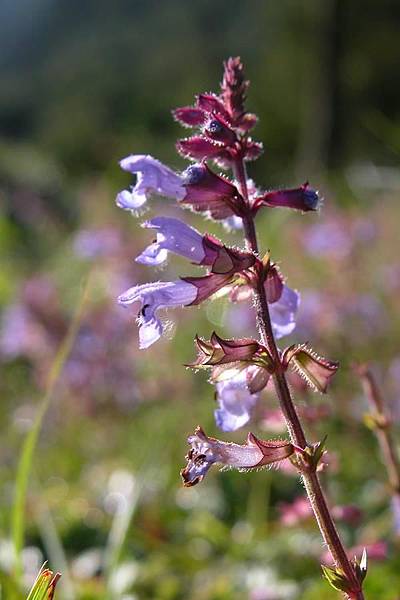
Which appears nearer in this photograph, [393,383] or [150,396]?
[393,383]

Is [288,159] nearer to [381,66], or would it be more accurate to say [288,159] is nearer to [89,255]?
[381,66]

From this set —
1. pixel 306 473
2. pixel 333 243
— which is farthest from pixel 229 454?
pixel 333 243

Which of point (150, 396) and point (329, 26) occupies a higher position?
point (329, 26)

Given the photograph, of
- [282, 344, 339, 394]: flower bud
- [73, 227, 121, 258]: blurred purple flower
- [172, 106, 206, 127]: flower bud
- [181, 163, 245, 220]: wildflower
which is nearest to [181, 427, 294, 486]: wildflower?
[282, 344, 339, 394]: flower bud

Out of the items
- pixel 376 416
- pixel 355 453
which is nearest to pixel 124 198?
pixel 376 416

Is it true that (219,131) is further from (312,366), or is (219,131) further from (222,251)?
(312,366)

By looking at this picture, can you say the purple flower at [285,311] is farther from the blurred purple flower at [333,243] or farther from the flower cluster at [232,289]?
the blurred purple flower at [333,243]

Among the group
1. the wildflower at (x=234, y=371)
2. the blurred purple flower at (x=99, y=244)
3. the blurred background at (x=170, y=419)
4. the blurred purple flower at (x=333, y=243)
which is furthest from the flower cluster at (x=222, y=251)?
the blurred purple flower at (x=333, y=243)

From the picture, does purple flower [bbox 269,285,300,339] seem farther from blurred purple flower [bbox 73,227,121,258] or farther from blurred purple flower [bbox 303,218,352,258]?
blurred purple flower [bbox 303,218,352,258]
